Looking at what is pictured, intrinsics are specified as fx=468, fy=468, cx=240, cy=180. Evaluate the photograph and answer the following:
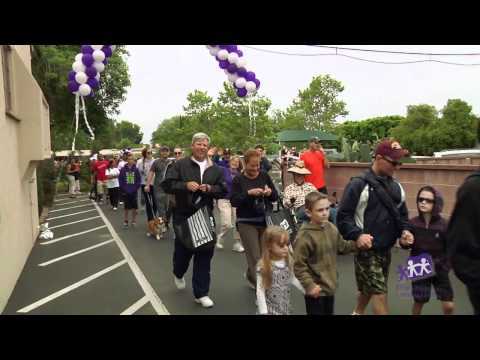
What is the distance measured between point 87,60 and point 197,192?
5.72 meters

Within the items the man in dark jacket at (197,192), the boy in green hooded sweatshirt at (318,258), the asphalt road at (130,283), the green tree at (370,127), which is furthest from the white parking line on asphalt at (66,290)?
the green tree at (370,127)

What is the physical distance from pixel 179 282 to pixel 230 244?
3306mm

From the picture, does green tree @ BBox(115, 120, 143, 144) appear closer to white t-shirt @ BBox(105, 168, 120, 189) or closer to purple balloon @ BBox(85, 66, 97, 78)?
white t-shirt @ BBox(105, 168, 120, 189)

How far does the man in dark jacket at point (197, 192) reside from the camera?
5.29 metres

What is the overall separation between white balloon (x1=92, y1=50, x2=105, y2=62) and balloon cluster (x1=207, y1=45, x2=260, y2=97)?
84.8 inches

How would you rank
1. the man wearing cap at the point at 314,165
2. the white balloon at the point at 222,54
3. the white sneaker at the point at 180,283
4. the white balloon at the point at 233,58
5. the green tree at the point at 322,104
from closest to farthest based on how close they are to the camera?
the white sneaker at the point at 180,283 < the man wearing cap at the point at 314,165 < the white balloon at the point at 222,54 < the white balloon at the point at 233,58 < the green tree at the point at 322,104

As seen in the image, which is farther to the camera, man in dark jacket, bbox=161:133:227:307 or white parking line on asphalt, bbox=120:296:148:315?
man in dark jacket, bbox=161:133:227:307

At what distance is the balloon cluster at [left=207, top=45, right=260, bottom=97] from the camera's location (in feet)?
31.3

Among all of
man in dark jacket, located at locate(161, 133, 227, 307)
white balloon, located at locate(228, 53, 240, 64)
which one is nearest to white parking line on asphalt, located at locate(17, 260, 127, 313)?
man in dark jacket, located at locate(161, 133, 227, 307)

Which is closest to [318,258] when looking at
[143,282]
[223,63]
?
[143,282]

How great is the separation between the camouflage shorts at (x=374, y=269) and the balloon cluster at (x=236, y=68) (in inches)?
250

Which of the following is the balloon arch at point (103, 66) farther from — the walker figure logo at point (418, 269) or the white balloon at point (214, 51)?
the walker figure logo at point (418, 269)

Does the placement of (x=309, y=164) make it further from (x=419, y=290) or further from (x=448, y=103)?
(x=448, y=103)
